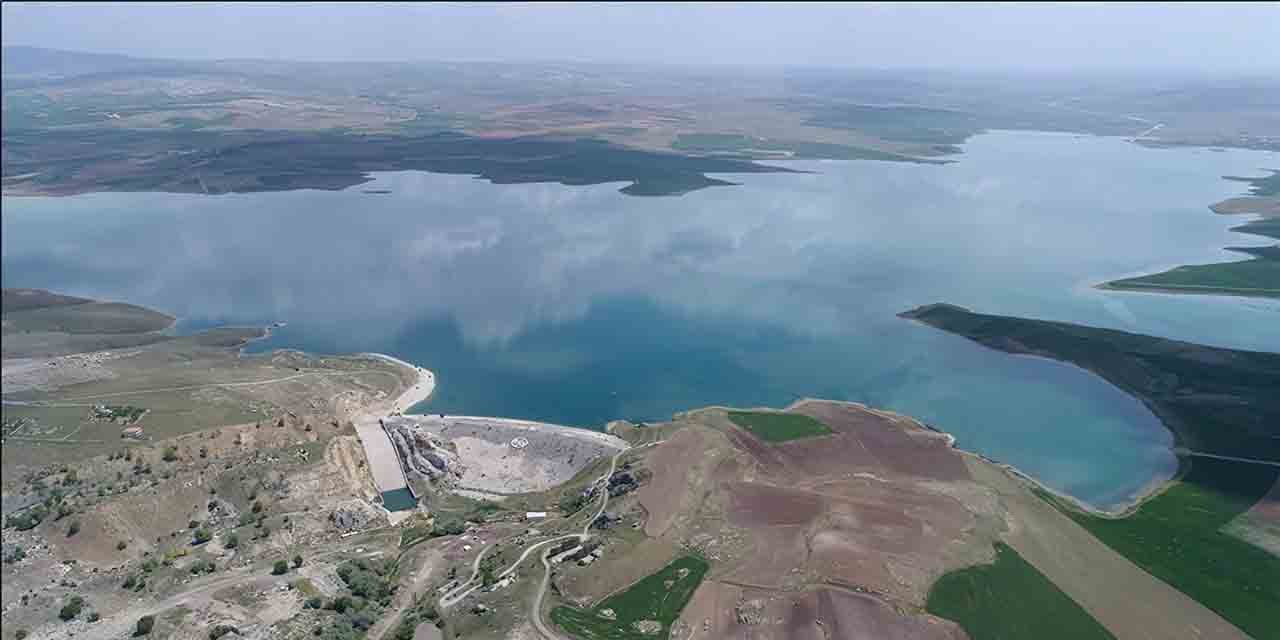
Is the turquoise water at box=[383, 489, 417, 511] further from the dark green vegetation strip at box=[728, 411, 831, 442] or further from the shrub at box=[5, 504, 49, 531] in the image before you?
the dark green vegetation strip at box=[728, 411, 831, 442]

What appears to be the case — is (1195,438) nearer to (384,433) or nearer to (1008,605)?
(1008,605)

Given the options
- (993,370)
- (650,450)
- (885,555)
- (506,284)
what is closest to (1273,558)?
(885,555)

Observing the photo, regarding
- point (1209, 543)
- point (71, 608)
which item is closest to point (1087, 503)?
point (1209, 543)

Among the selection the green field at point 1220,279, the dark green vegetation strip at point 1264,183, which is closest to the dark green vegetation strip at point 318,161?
the green field at point 1220,279

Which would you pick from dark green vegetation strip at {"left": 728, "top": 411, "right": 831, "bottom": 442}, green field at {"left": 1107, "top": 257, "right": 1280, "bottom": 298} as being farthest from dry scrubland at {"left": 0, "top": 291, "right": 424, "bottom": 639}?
green field at {"left": 1107, "top": 257, "right": 1280, "bottom": 298}

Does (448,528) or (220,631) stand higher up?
(220,631)

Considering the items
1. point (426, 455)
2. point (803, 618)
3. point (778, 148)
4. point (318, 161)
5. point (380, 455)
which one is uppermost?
point (778, 148)

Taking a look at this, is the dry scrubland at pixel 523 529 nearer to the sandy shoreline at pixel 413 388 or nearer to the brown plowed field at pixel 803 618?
the brown plowed field at pixel 803 618
